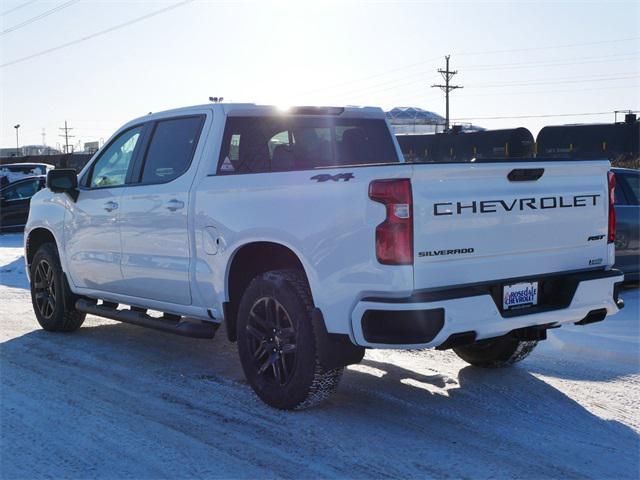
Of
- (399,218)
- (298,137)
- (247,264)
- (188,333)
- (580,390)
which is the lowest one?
(580,390)

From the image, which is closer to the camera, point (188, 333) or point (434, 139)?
point (188, 333)

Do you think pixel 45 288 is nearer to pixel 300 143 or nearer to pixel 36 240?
pixel 36 240

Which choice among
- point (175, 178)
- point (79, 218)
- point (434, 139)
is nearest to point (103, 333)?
point (79, 218)

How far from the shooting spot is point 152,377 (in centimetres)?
596

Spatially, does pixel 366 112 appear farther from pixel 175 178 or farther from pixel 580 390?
pixel 580 390

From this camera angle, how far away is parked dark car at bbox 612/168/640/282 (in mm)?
9766

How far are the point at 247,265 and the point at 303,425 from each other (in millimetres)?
1247

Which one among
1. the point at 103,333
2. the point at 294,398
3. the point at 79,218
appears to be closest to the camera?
the point at 294,398

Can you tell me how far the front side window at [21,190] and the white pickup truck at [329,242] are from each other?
1567 centimetres

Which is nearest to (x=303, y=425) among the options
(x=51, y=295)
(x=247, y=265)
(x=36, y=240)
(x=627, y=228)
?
(x=247, y=265)

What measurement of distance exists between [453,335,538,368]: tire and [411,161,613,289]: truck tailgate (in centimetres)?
102

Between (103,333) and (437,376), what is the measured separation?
3.54 m

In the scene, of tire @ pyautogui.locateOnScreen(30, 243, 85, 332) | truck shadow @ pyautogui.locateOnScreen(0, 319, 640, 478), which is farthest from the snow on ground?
tire @ pyautogui.locateOnScreen(30, 243, 85, 332)

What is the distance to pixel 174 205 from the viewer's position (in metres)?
5.82
